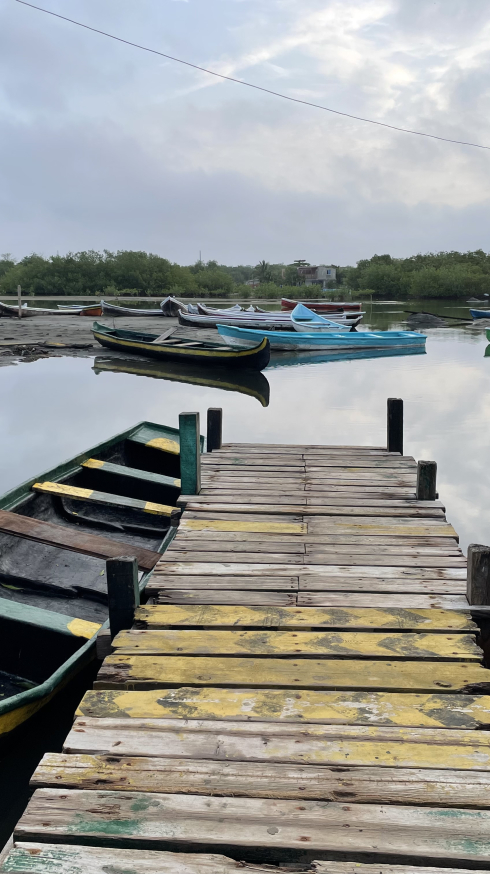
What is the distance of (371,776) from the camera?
2031 millimetres

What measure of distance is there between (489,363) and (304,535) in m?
21.8

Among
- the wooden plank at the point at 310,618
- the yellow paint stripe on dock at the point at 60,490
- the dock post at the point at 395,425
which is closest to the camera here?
the wooden plank at the point at 310,618

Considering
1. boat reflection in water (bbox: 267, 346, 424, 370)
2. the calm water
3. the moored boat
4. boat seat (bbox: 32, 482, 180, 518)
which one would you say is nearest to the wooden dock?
the moored boat

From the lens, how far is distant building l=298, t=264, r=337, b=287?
101125mm

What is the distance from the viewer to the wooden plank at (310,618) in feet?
10.2

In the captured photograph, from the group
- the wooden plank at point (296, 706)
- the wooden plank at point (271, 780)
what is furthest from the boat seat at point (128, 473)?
the wooden plank at point (271, 780)

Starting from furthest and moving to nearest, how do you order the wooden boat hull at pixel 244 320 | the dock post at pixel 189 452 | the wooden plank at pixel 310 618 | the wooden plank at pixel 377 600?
the wooden boat hull at pixel 244 320, the dock post at pixel 189 452, the wooden plank at pixel 377 600, the wooden plank at pixel 310 618

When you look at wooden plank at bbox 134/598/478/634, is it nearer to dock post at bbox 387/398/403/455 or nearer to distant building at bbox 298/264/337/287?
dock post at bbox 387/398/403/455

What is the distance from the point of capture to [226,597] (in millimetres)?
3428

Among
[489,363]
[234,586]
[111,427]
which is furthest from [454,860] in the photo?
[489,363]

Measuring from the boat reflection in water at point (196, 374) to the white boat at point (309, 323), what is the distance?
5.80 meters

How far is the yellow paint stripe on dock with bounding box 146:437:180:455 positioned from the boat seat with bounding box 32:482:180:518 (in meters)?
1.59

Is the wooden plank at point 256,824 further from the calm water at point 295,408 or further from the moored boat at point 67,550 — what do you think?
the calm water at point 295,408

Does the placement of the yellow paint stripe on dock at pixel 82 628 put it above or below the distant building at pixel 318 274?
below
